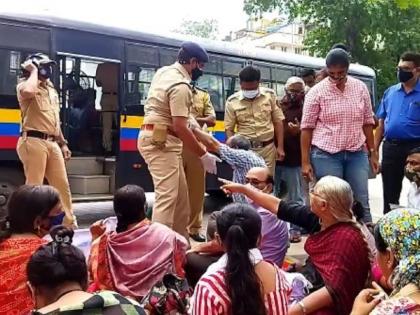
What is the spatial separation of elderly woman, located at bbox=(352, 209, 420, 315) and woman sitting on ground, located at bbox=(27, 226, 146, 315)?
914 mm

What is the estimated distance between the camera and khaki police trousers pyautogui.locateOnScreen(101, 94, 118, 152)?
8.59 m

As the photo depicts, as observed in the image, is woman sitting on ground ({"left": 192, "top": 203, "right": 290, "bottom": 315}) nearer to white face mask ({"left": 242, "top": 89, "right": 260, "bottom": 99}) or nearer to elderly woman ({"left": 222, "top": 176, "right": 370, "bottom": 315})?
elderly woman ({"left": 222, "top": 176, "right": 370, "bottom": 315})

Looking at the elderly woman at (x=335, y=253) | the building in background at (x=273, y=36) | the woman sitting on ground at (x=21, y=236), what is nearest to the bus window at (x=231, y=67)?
the elderly woman at (x=335, y=253)

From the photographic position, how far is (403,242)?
238 centimetres

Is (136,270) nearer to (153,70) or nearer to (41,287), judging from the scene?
(41,287)

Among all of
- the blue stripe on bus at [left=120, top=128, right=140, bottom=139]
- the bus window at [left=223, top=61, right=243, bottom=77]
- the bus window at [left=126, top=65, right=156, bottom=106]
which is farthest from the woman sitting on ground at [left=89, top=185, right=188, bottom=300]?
the bus window at [left=223, top=61, right=243, bottom=77]

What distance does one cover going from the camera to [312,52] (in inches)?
1030

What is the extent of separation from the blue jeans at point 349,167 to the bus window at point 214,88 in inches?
190

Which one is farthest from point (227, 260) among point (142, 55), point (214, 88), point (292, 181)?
point (214, 88)

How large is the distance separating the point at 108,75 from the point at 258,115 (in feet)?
9.31

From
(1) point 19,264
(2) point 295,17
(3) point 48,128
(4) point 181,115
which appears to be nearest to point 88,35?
(3) point 48,128

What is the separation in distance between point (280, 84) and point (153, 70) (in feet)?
9.62

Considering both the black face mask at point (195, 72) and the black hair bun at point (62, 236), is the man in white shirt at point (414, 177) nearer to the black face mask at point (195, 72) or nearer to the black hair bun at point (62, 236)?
the black face mask at point (195, 72)

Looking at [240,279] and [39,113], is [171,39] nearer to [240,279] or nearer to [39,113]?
[39,113]
